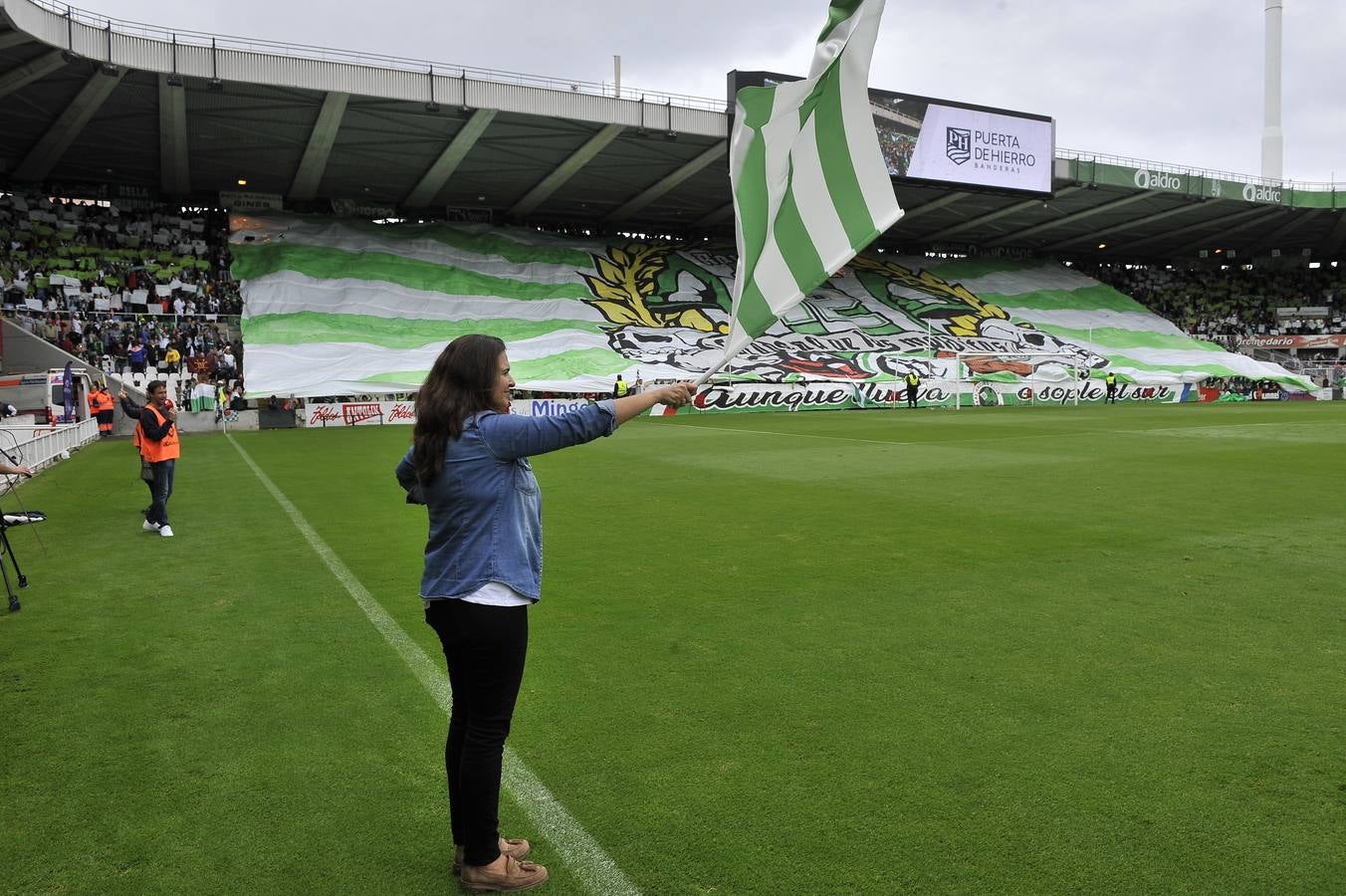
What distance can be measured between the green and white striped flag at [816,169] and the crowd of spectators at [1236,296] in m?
66.6

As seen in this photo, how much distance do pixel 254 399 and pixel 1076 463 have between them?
2594cm

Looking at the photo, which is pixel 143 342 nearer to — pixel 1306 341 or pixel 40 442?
pixel 40 442

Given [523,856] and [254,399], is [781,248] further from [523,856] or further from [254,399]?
[254,399]

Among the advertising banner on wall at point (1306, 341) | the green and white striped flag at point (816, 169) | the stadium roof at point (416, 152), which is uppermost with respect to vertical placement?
the stadium roof at point (416, 152)

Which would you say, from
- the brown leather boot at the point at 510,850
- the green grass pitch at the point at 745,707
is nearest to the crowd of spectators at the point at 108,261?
the green grass pitch at the point at 745,707

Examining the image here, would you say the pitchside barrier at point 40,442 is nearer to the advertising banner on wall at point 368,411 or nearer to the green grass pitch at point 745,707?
the green grass pitch at point 745,707

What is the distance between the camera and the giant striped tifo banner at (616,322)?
37.8 meters

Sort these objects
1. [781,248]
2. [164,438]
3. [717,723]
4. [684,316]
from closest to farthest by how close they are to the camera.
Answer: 1. [781,248]
2. [717,723]
3. [164,438]
4. [684,316]

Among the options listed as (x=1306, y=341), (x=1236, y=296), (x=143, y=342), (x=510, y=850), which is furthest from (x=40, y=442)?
(x=1236, y=296)

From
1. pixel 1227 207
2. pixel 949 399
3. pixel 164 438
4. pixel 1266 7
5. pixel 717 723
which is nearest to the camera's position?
pixel 717 723

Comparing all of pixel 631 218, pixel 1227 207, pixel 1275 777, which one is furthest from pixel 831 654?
pixel 1227 207

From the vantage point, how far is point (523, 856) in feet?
10.8

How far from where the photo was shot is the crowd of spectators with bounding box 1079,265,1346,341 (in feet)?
205

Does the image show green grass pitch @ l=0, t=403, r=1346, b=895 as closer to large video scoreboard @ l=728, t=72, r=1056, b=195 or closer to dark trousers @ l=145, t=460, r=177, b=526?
dark trousers @ l=145, t=460, r=177, b=526
